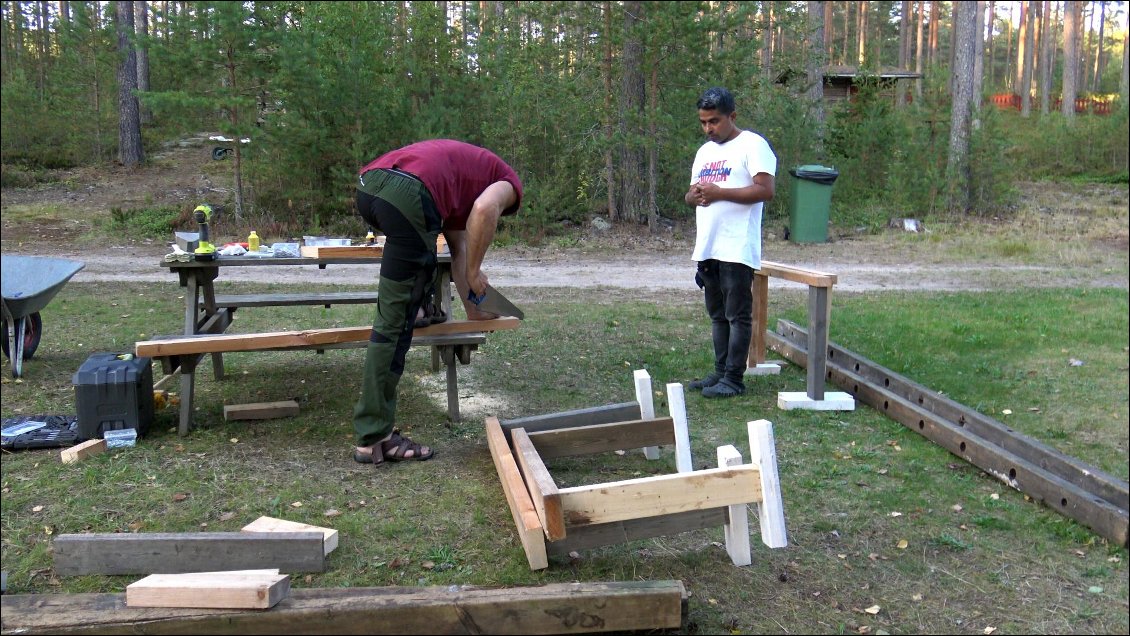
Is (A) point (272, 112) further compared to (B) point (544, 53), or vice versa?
(B) point (544, 53)

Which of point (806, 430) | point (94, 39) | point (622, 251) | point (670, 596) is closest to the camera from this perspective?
point (670, 596)

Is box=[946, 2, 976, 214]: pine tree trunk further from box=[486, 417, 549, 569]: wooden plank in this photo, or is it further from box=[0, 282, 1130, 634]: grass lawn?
box=[486, 417, 549, 569]: wooden plank

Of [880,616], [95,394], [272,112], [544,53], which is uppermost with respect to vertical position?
[544,53]

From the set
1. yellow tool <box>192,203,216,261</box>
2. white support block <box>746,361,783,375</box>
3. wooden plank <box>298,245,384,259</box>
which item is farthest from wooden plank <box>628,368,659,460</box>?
yellow tool <box>192,203,216,261</box>

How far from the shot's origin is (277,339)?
4.82 m

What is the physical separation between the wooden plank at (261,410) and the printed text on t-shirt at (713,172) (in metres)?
2.92

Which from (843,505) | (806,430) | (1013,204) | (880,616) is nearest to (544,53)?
(1013,204)

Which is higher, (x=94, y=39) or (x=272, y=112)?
(x=94, y=39)

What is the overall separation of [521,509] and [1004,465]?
7.81 ft

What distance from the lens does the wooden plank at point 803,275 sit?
523 centimetres

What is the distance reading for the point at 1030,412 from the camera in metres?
5.25

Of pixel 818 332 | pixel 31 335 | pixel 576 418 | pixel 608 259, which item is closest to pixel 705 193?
pixel 818 332

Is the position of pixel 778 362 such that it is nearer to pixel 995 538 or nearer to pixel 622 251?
pixel 995 538

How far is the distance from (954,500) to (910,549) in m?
0.65
